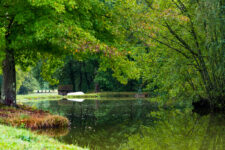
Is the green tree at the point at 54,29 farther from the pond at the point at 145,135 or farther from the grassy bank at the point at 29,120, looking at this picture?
the pond at the point at 145,135

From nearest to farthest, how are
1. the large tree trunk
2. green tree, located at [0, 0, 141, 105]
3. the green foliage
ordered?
1. green tree, located at [0, 0, 141, 105]
2. the large tree trunk
3. the green foliage

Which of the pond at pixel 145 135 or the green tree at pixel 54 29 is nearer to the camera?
the pond at pixel 145 135

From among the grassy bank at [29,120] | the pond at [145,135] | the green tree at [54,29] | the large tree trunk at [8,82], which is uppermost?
the green tree at [54,29]

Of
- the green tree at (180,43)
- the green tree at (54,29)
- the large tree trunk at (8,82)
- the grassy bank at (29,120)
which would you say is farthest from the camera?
the large tree trunk at (8,82)

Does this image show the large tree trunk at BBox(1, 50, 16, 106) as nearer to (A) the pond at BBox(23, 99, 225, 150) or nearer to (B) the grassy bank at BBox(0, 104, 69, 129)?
(B) the grassy bank at BBox(0, 104, 69, 129)

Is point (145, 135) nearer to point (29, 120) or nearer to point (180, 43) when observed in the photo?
point (29, 120)

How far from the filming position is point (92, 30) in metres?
18.5

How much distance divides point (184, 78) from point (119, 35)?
6.83 meters

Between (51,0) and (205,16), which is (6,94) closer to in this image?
(51,0)

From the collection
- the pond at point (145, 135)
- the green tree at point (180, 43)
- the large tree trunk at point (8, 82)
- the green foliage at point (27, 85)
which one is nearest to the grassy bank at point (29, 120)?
the pond at point (145, 135)

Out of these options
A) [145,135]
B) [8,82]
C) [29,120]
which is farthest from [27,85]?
[145,135]

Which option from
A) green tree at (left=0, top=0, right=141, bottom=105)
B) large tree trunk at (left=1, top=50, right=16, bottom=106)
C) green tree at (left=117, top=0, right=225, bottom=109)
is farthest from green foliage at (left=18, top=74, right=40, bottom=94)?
green tree at (left=0, top=0, right=141, bottom=105)

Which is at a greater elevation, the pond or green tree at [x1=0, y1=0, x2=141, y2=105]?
green tree at [x1=0, y1=0, x2=141, y2=105]

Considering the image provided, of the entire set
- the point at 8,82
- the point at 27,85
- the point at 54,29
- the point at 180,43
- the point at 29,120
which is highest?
the point at 180,43
